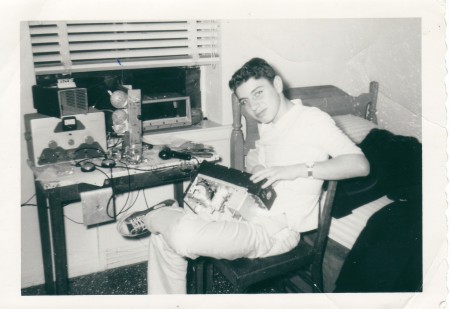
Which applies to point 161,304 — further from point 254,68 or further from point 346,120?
point 346,120

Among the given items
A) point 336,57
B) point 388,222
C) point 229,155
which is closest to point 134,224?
point 229,155

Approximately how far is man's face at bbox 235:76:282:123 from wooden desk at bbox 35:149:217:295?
1.42 ft

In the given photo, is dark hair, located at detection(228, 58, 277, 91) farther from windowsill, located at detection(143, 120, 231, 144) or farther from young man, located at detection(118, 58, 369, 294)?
windowsill, located at detection(143, 120, 231, 144)

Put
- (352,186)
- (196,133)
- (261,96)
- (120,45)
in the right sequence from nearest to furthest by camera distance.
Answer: (261,96)
(352,186)
(120,45)
(196,133)

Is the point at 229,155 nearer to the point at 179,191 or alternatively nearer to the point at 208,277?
the point at 179,191

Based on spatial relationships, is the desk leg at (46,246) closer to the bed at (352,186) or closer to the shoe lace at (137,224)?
the shoe lace at (137,224)

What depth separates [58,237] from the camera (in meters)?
1.63

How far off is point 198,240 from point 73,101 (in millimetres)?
781

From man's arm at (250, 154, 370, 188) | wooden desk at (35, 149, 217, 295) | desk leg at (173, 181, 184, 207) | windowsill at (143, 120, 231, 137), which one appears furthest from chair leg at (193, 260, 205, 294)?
windowsill at (143, 120, 231, 137)

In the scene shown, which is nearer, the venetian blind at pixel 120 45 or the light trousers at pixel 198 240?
the light trousers at pixel 198 240

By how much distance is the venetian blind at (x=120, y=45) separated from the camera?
1.89 m

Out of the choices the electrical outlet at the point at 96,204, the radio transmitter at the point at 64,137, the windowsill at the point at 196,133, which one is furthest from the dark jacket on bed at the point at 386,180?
the radio transmitter at the point at 64,137

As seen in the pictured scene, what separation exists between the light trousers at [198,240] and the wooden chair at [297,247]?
0.13 feet
